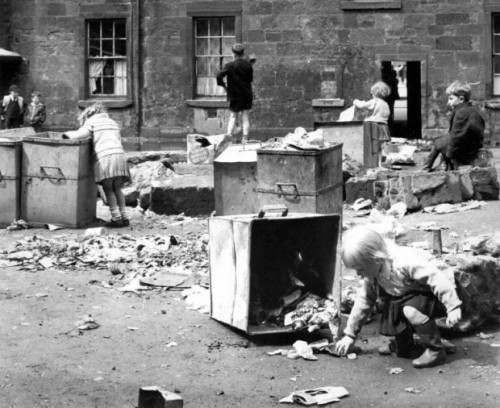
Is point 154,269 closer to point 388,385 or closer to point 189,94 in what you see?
point 388,385

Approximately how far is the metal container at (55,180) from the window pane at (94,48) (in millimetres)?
11497

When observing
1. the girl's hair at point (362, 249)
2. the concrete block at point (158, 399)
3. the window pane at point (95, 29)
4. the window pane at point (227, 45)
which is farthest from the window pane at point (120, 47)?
the concrete block at point (158, 399)

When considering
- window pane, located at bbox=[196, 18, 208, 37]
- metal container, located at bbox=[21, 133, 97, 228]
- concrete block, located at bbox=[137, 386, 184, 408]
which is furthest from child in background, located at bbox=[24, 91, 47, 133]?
concrete block, located at bbox=[137, 386, 184, 408]

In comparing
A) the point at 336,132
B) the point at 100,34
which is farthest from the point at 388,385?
the point at 100,34

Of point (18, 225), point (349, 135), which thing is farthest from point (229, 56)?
point (18, 225)

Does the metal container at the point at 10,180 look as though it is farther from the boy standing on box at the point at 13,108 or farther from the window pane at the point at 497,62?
the window pane at the point at 497,62

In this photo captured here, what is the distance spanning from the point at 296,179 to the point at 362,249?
4.43m

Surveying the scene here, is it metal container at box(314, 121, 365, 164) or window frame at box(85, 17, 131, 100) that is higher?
window frame at box(85, 17, 131, 100)

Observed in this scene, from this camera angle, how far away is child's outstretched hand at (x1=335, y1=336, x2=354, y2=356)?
7.71 meters

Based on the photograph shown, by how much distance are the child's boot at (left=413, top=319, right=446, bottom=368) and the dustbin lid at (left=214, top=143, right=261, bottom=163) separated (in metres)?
5.77

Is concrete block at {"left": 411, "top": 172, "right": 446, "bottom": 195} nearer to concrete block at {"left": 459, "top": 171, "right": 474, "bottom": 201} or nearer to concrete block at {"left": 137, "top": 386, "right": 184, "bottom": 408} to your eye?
concrete block at {"left": 459, "top": 171, "right": 474, "bottom": 201}

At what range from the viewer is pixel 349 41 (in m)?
23.4

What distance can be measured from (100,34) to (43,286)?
1542 cm

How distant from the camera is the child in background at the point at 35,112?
965 inches
